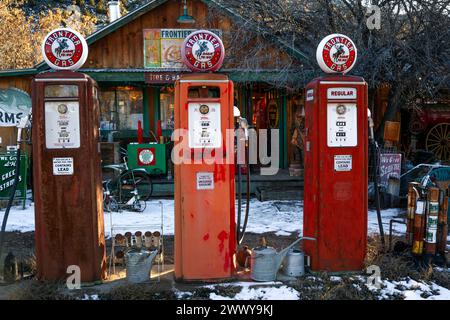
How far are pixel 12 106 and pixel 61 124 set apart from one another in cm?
782

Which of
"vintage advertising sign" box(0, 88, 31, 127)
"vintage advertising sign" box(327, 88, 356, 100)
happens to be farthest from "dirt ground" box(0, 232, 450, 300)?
"vintage advertising sign" box(0, 88, 31, 127)

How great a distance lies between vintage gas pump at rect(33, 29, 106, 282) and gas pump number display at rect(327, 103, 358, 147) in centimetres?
238

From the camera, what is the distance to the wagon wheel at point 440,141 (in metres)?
13.2

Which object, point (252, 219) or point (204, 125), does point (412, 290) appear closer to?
point (204, 125)

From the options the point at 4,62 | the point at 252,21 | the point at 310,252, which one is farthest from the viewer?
the point at 4,62

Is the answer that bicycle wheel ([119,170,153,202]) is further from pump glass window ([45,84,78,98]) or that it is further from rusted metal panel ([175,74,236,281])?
pump glass window ([45,84,78,98])

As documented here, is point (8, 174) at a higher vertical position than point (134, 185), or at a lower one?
higher

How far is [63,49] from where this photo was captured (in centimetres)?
432

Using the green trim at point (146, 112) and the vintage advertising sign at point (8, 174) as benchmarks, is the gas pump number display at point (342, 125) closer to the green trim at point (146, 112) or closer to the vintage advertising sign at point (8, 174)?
the vintage advertising sign at point (8, 174)

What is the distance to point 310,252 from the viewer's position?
481 centimetres

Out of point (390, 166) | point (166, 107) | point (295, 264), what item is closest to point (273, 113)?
point (166, 107)
